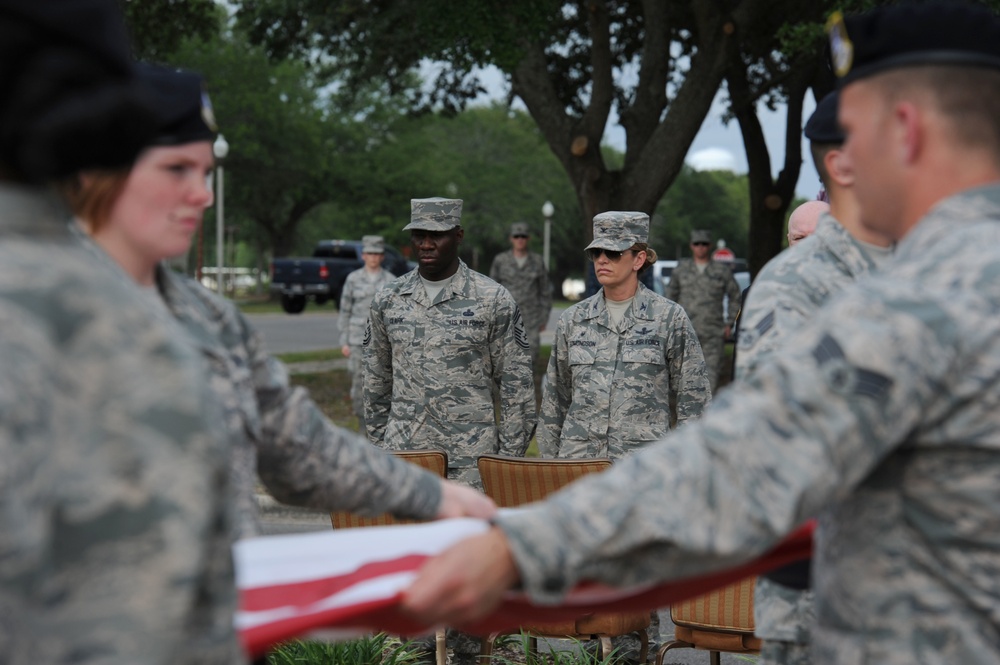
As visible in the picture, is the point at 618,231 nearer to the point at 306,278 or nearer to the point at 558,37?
the point at 558,37

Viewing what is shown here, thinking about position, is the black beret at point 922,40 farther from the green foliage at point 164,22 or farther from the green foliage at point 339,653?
the green foliage at point 164,22

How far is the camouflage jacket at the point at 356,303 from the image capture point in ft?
43.3

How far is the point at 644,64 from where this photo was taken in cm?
1542

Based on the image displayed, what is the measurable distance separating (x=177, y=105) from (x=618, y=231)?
15.4ft

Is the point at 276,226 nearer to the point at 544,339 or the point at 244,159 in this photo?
the point at 244,159

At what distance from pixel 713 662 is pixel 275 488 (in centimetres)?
331

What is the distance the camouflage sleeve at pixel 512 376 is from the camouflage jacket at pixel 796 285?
3737mm

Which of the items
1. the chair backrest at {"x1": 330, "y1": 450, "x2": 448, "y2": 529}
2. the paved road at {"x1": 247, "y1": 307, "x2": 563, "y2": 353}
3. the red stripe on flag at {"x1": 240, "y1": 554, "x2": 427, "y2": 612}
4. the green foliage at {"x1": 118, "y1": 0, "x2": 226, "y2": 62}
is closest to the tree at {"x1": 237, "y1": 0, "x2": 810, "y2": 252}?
the green foliage at {"x1": 118, "y1": 0, "x2": 226, "y2": 62}

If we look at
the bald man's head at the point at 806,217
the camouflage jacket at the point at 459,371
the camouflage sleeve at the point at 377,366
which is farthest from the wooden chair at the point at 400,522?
the bald man's head at the point at 806,217

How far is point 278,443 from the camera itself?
267 cm

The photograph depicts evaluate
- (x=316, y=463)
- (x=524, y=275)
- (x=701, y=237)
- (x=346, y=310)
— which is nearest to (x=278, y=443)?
(x=316, y=463)

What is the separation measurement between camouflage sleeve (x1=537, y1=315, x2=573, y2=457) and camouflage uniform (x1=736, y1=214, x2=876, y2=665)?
3.70m

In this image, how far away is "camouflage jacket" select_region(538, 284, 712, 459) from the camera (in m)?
6.72

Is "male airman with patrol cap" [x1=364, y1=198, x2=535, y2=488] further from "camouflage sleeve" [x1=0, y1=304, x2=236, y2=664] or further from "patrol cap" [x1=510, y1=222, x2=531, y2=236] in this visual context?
"patrol cap" [x1=510, y1=222, x2=531, y2=236]
